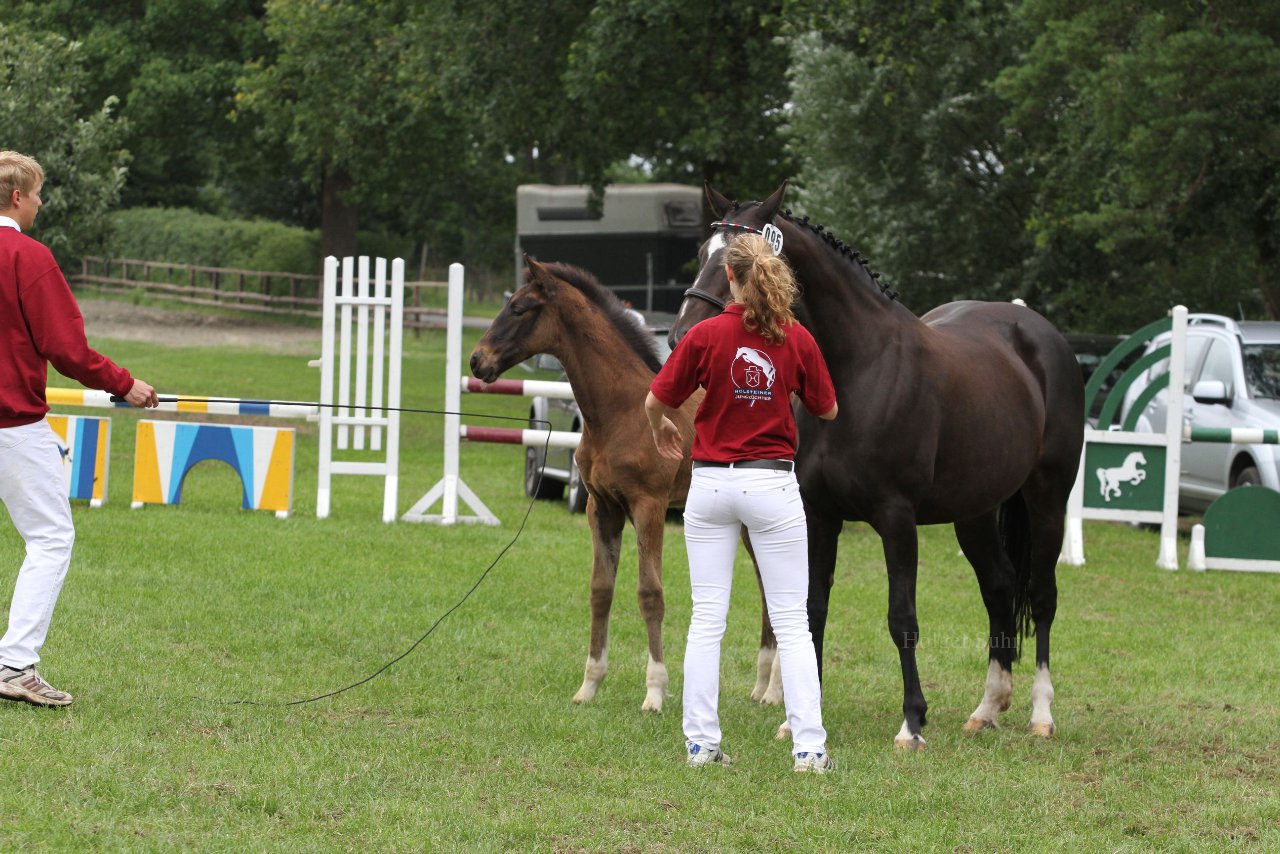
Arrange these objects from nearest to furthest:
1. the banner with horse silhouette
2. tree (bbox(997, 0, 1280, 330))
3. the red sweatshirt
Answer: the red sweatshirt, the banner with horse silhouette, tree (bbox(997, 0, 1280, 330))

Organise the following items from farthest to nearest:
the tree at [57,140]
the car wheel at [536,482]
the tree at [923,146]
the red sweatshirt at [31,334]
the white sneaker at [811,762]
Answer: the tree at [923,146] < the tree at [57,140] < the car wheel at [536,482] < the red sweatshirt at [31,334] < the white sneaker at [811,762]

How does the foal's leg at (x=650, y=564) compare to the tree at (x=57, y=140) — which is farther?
the tree at (x=57, y=140)

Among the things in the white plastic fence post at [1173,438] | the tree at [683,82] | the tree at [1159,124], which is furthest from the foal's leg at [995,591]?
the tree at [683,82]

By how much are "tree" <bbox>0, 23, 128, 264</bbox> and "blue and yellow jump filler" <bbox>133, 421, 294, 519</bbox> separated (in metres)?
7.00

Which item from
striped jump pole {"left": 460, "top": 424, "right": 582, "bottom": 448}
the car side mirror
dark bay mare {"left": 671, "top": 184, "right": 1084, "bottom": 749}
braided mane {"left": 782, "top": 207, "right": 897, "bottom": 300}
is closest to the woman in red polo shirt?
dark bay mare {"left": 671, "top": 184, "right": 1084, "bottom": 749}

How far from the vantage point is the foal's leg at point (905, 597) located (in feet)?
21.3

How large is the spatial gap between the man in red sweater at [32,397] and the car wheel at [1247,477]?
33.5ft

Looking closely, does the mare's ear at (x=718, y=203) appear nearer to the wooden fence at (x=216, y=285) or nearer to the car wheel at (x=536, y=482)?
the car wheel at (x=536, y=482)

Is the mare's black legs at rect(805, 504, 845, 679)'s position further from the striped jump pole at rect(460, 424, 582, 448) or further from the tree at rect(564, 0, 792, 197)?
the tree at rect(564, 0, 792, 197)

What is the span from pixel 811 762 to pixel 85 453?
9077 mm

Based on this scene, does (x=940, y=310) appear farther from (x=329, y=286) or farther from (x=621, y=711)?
(x=329, y=286)

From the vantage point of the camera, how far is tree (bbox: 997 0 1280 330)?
50.5ft

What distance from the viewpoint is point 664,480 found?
7.40m

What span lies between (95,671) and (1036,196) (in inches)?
649
